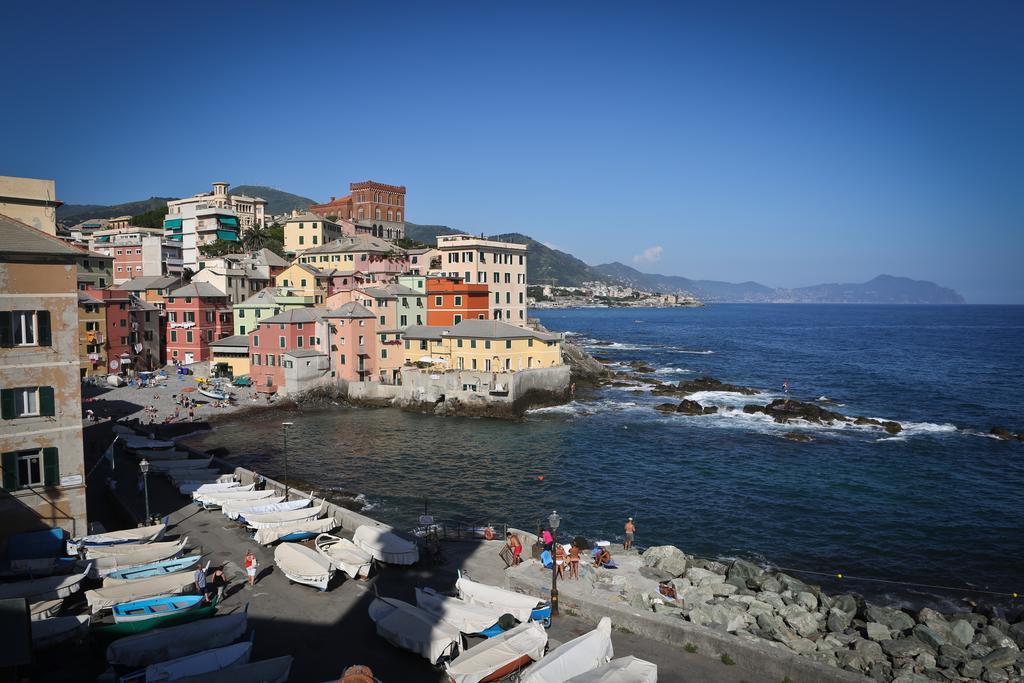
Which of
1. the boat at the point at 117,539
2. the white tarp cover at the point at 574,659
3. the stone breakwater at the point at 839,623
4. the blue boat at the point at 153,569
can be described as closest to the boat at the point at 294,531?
the blue boat at the point at 153,569

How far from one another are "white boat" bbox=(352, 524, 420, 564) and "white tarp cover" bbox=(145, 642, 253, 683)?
7106 millimetres

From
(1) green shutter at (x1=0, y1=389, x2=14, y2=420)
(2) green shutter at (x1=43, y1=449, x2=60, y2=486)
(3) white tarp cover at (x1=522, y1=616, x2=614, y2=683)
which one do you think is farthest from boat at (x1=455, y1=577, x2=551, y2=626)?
(1) green shutter at (x1=0, y1=389, x2=14, y2=420)

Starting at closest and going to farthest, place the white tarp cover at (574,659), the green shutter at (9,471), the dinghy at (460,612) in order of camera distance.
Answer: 1. the white tarp cover at (574,659)
2. the dinghy at (460,612)
3. the green shutter at (9,471)

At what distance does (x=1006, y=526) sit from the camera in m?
32.4

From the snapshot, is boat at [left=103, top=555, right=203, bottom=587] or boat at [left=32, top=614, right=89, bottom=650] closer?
boat at [left=32, top=614, right=89, bottom=650]

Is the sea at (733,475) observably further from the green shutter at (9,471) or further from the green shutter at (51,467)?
the green shutter at (9,471)

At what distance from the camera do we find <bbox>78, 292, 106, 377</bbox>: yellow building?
64.1m

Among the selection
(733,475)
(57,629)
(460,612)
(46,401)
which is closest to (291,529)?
(57,629)

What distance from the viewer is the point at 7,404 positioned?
21016 mm

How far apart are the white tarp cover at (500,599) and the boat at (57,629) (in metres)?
9.52

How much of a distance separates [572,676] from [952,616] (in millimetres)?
16770

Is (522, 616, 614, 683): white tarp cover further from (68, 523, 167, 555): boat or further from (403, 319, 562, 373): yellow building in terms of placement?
(403, 319, 562, 373): yellow building

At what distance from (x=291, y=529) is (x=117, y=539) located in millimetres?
5534

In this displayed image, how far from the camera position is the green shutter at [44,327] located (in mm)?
21516
